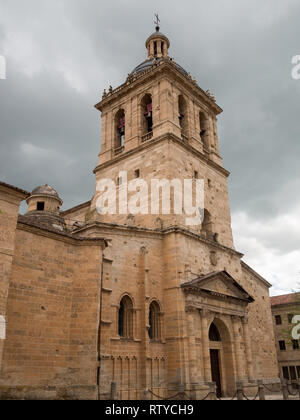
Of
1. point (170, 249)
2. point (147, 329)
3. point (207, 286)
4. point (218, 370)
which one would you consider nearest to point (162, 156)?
point (170, 249)

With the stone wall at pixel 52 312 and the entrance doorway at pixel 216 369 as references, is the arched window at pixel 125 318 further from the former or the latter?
the entrance doorway at pixel 216 369

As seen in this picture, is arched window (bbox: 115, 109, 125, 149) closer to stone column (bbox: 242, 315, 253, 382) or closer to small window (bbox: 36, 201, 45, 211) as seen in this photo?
small window (bbox: 36, 201, 45, 211)

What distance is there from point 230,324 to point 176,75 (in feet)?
60.3

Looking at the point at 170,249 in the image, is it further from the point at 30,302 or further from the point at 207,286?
the point at 30,302

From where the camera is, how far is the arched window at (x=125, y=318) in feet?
61.1

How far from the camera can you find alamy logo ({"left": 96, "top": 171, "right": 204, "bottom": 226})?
23.3 meters

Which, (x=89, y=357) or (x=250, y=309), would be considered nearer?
(x=89, y=357)

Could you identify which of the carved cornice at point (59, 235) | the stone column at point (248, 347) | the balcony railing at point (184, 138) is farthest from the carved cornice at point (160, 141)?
the stone column at point (248, 347)

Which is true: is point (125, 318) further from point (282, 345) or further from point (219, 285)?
point (282, 345)

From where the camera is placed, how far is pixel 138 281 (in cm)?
1978

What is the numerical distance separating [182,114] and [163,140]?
515 cm

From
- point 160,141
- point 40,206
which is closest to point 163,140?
point 160,141

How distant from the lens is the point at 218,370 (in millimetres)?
22531
